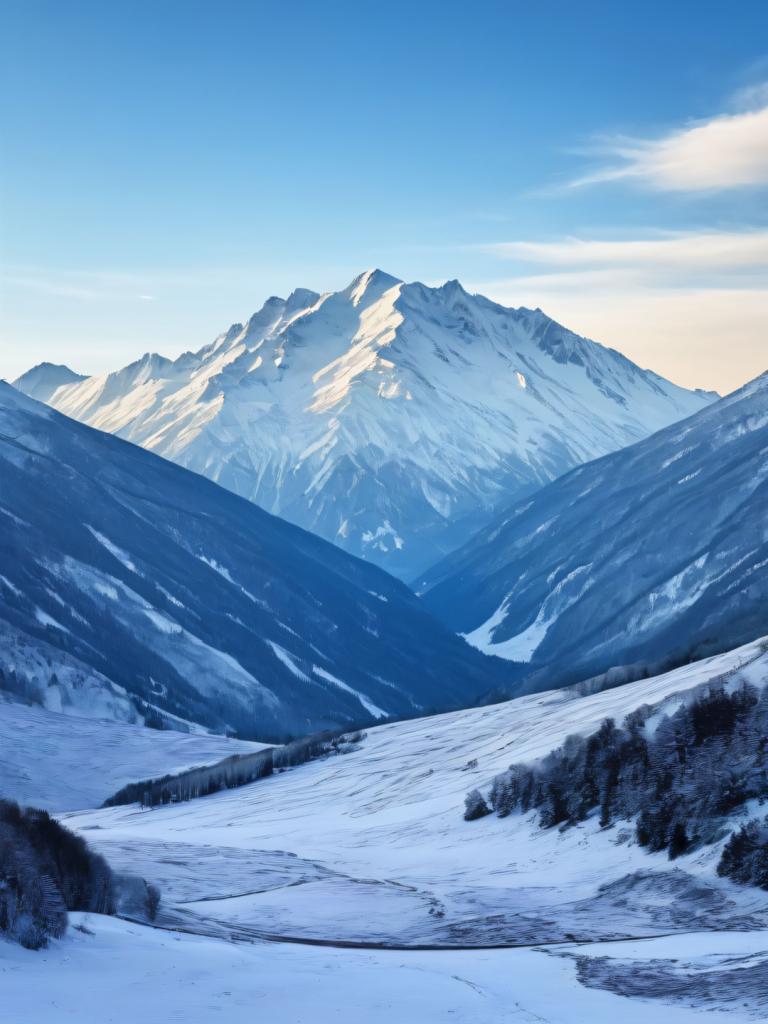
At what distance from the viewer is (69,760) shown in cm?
18112

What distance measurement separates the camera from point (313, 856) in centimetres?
8244

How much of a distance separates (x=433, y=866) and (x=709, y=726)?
15.8 meters

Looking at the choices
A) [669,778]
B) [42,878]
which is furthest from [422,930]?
[42,878]

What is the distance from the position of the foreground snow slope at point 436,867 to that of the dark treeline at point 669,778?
1299mm

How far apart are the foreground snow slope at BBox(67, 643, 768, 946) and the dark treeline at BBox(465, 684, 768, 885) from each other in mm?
1299

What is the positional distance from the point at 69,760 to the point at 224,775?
32.5 m

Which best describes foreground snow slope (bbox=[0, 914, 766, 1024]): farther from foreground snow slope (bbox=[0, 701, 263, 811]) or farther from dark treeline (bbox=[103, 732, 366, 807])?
foreground snow slope (bbox=[0, 701, 263, 811])

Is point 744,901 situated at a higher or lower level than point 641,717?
lower

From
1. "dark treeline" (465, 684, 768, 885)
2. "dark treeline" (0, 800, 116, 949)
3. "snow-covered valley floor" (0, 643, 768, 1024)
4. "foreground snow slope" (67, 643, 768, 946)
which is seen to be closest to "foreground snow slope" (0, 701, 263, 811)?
"foreground snow slope" (67, 643, 768, 946)

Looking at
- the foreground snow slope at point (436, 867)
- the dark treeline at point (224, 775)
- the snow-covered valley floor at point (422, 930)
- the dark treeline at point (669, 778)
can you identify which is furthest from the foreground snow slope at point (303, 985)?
the dark treeline at point (224, 775)

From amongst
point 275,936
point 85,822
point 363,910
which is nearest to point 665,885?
point 363,910

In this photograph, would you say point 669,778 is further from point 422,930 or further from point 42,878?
point 42,878

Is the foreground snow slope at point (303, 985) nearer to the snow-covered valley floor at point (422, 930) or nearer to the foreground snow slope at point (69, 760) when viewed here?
the snow-covered valley floor at point (422, 930)

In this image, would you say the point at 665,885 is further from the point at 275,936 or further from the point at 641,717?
the point at 641,717
